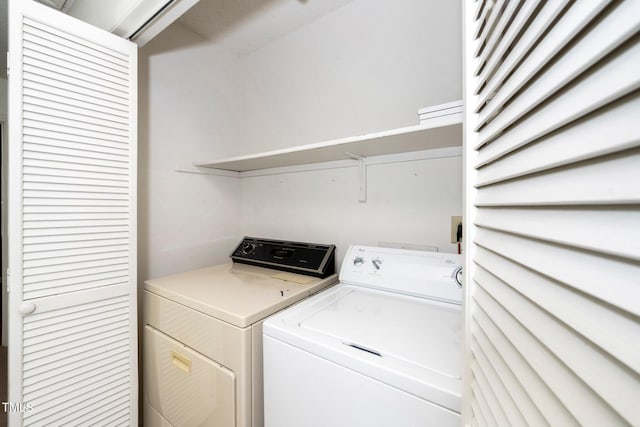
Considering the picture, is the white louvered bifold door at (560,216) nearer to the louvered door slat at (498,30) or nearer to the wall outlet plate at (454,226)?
the louvered door slat at (498,30)

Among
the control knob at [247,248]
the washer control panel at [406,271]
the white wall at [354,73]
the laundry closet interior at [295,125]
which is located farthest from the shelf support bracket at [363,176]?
the control knob at [247,248]

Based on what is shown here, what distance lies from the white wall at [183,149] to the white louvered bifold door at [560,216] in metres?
1.88

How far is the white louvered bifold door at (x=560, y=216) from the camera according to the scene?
8.1 inches

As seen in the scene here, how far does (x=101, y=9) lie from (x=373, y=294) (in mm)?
2036

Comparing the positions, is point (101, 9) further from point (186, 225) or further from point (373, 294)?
point (373, 294)

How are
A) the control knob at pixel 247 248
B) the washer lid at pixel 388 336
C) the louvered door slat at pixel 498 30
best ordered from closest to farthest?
1. the louvered door slat at pixel 498 30
2. the washer lid at pixel 388 336
3. the control knob at pixel 247 248

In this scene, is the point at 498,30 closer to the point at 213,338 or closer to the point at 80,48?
the point at 213,338

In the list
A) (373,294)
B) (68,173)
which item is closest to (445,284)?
(373,294)

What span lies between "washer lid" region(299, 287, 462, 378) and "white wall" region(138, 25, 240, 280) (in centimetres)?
126

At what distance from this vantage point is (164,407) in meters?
1.36

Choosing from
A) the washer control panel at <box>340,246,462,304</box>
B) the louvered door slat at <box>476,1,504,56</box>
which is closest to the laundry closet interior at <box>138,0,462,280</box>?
the washer control panel at <box>340,246,462,304</box>

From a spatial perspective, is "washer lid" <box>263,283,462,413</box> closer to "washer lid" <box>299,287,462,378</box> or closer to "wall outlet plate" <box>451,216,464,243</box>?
"washer lid" <box>299,287,462,378</box>

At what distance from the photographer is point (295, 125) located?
1916 mm

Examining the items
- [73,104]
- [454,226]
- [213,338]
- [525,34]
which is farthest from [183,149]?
[525,34]
